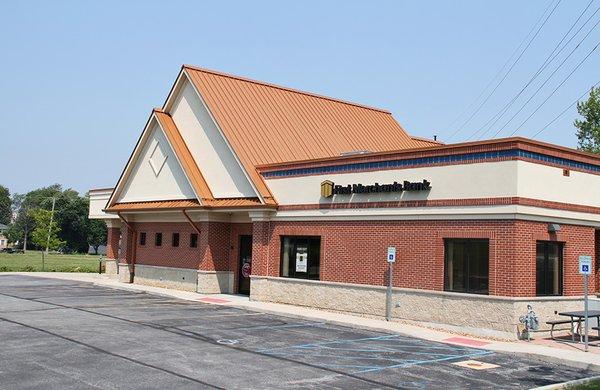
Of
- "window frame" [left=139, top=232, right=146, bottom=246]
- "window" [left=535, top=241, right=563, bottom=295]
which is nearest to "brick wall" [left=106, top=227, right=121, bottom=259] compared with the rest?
"window frame" [left=139, top=232, right=146, bottom=246]

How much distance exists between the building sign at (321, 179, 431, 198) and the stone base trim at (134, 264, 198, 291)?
959 cm

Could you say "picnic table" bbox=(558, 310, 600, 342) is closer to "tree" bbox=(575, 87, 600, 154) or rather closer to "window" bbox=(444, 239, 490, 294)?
"window" bbox=(444, 239, 490, 294)

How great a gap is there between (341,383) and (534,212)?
9341mm

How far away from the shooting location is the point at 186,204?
2914cm

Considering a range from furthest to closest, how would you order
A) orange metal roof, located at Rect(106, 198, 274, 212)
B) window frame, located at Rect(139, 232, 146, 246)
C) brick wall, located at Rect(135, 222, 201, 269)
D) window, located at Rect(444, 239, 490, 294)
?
1. window frame, located at Rect(139, 232, 146, 246)
2. brick wall, located at Rect(135, 222, 201, 269)
3. orange metal roof, located at Rect(106, 198, 274, 212)
4. window, located at Rect(444, 239, 490, 294)

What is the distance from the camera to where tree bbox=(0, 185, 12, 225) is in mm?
187725

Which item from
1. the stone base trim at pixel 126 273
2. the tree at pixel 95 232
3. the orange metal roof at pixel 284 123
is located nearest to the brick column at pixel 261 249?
the orange metal roof at pixel 284 123

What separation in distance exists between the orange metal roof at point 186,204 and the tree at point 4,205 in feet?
561

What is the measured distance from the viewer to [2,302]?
23547 millimetres

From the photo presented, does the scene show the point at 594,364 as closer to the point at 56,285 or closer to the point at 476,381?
the point at 476,381

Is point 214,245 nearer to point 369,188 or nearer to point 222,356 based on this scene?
point 369,188

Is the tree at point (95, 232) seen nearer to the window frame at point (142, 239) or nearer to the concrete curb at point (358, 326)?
the window frame at point (142, 239)

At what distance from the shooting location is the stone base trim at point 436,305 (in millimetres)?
17938

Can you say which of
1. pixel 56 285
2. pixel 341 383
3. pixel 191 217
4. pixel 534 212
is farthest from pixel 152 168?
pixel 341 383
